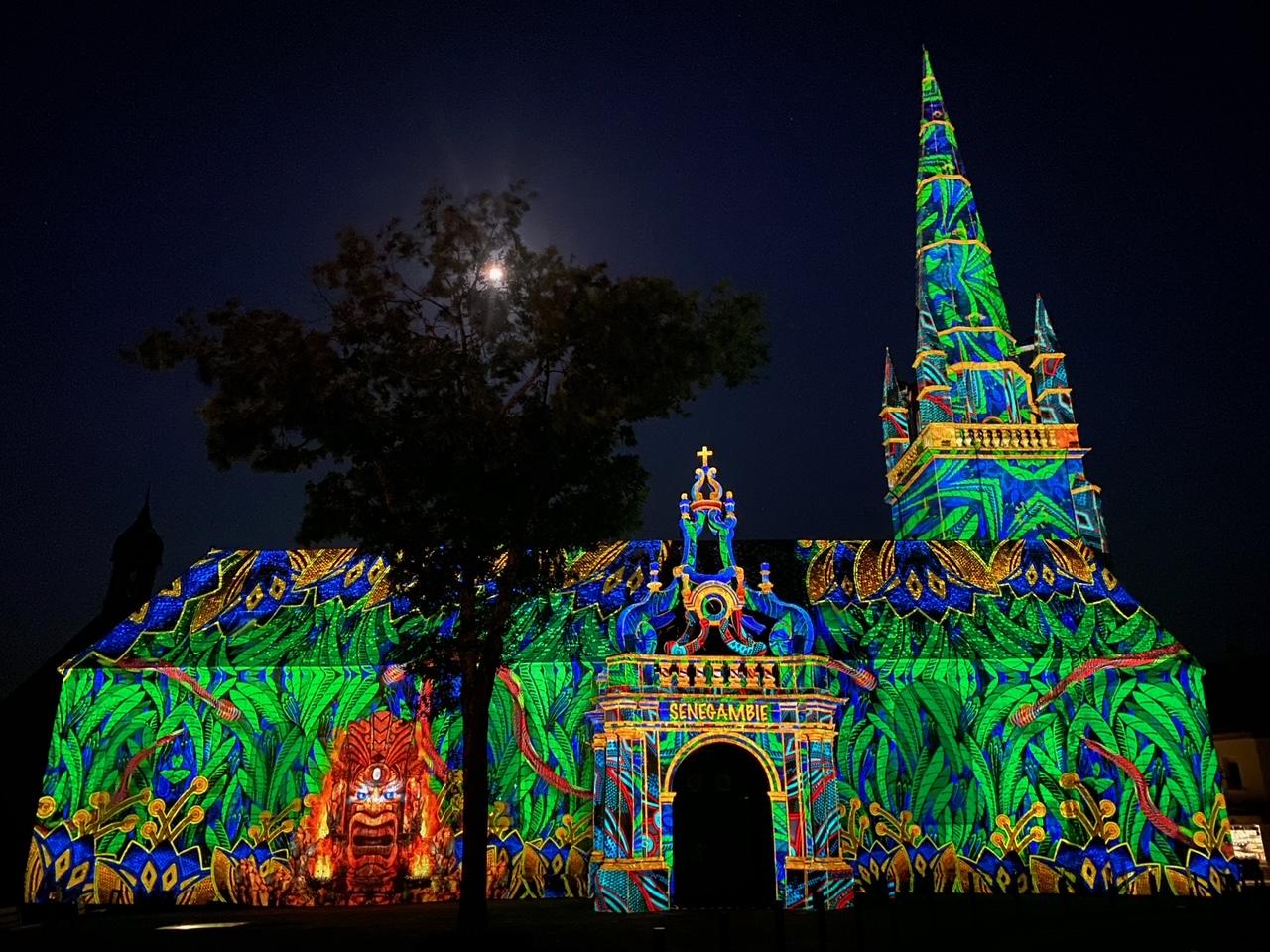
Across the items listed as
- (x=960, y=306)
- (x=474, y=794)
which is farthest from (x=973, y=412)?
(x=474, y=794)

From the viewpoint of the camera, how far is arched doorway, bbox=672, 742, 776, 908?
18.5m

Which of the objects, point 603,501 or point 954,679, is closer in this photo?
point 603,501

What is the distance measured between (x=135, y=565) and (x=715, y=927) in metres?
33.6

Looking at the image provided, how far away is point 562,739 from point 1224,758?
2938 centimetres

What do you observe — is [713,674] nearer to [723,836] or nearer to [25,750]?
[723,836]

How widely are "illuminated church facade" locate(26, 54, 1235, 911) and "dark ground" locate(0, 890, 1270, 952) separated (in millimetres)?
893

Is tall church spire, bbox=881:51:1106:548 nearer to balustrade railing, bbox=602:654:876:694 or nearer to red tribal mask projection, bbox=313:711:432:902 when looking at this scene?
balustrade railing, bbox=602:654:876:694

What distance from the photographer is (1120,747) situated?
69.2 feet

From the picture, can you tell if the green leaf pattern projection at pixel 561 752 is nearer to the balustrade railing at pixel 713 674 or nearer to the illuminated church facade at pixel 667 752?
the illuminated church facade at pixel 667 752

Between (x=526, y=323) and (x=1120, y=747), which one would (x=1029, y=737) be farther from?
(x=526, y=323)

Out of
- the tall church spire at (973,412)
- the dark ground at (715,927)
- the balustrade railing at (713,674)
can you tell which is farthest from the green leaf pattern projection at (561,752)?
the tall church spire at (973,412)

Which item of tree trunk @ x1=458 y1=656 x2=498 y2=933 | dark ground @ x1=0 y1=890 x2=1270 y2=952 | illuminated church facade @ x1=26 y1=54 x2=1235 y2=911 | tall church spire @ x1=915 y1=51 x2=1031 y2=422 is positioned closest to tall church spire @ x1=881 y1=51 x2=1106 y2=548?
tall church spire @ x1=915 y1=51 x2=1031 y2=422

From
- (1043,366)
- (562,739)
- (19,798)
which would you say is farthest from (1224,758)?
(19,798)

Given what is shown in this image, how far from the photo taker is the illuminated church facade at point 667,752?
61.1 ft
